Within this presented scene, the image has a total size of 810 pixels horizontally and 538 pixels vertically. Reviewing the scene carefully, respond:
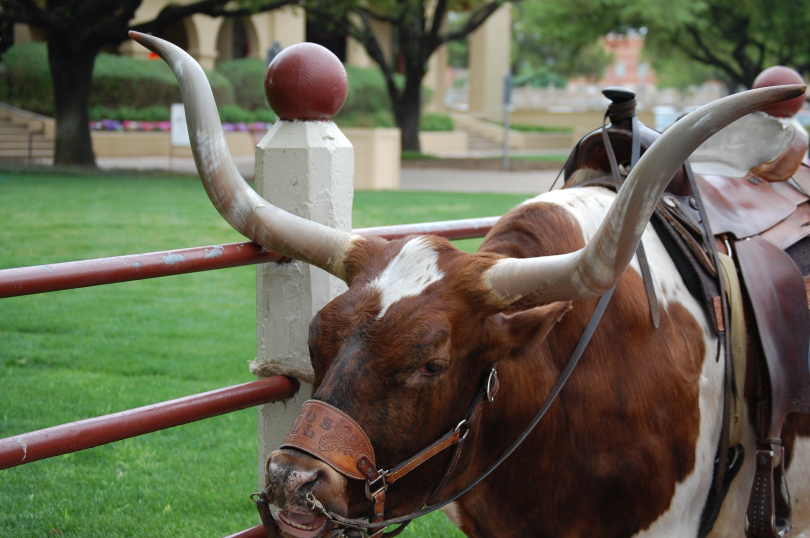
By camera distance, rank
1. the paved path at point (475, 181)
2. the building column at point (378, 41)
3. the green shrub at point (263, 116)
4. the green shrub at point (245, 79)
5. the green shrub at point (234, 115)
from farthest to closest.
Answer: the building column at point (378, 41)
the green shrub at point (245, 79)
the green shrub at point (263, 116)
the green shrub at point (234, 115)
the paved path at point (475, 181)

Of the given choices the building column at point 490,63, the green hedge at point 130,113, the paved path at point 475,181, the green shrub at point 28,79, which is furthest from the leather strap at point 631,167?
the building column at point 490,63

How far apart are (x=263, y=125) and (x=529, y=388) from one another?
26707mm

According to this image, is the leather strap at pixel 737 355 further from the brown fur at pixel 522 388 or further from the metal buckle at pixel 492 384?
the metal buckle at pixel 492 384

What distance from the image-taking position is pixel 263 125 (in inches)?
1100

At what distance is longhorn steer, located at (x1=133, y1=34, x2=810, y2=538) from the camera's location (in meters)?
2.04

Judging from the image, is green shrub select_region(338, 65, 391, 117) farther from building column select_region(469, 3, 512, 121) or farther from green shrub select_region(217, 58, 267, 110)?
building column select_region(469, 3, 512, 121)

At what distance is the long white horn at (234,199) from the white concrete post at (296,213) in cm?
34

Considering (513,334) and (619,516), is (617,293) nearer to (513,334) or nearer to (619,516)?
(513,334)

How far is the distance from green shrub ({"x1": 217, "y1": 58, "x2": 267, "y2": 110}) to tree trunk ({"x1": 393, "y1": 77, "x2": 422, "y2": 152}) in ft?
17.3

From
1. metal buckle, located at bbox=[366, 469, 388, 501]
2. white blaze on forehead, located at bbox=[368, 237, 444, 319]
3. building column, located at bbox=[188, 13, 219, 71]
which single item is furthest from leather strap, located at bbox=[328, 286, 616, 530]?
building column, located at bbox=[188, 13, 219, 71]

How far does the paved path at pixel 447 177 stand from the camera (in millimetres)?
19625

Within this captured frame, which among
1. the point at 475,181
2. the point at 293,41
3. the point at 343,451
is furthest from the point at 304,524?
the point at 293,41

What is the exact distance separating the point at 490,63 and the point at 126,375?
37.2 meters

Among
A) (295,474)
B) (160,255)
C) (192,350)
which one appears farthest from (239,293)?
(295,474)
